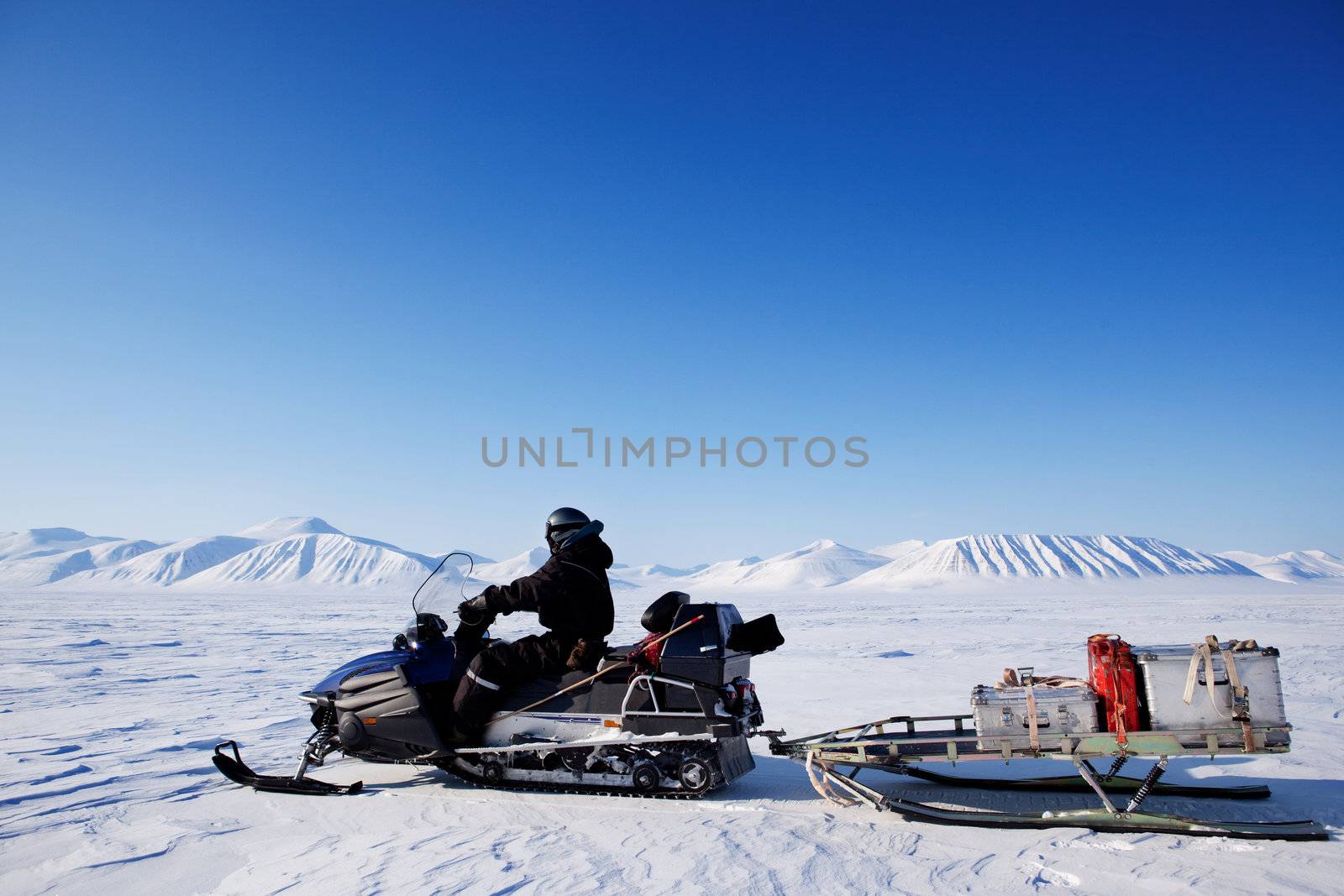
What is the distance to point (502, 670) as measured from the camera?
511cm

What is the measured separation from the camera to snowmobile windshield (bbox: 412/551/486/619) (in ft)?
18.1

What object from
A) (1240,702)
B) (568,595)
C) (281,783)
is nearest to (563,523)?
(568,595)

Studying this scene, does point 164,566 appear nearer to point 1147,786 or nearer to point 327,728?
point 327,728

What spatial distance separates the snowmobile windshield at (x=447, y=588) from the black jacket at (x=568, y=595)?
55 centimetres

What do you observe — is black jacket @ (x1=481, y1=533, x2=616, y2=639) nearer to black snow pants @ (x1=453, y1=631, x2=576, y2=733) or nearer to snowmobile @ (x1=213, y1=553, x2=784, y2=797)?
black snow pants @ (x1=453, y1=631, x2=576, y2=733)

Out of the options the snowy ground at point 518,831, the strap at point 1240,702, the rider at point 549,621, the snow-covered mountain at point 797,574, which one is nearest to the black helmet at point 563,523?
the rider at point 549,621

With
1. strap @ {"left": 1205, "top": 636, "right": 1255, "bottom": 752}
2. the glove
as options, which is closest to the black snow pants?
the glove

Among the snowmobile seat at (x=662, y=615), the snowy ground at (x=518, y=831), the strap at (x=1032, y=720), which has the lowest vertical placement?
the snowy ground at (x=518, y=831)

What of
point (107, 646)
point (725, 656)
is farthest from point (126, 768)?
point (107, 646)

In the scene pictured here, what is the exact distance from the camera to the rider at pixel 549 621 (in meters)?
4.95

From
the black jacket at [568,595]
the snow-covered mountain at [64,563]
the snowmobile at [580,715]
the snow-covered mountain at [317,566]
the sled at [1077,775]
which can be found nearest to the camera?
the sled at [1077,775]

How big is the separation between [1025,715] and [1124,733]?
18.5 inches

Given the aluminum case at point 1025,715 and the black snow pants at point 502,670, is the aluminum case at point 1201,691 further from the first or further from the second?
the black snow pants at point 502,670

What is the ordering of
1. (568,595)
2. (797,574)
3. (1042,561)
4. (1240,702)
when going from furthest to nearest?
(797,574)
(1042,561)
(568,595)
(1240,702)
